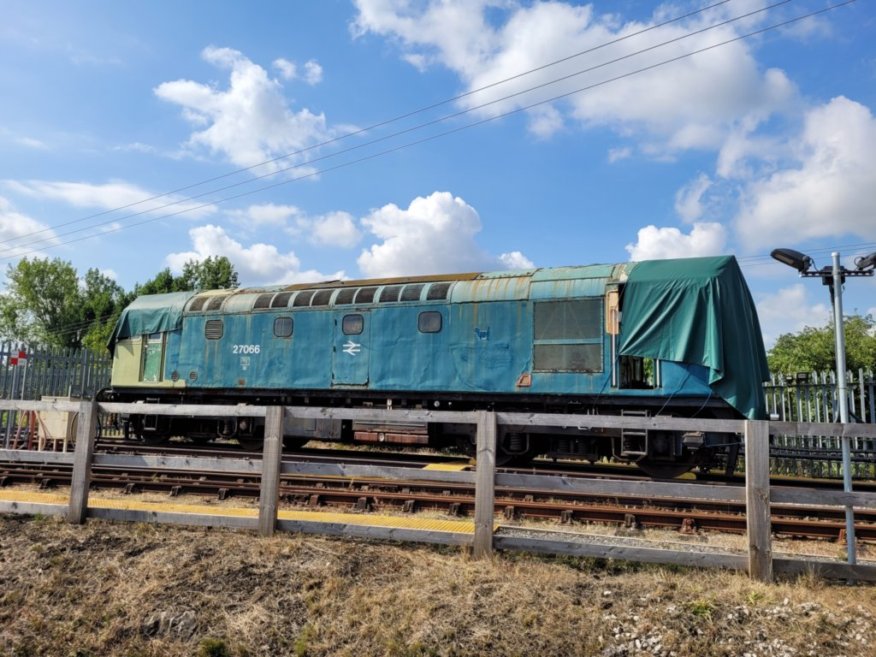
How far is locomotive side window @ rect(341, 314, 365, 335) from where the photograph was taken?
44.4ft

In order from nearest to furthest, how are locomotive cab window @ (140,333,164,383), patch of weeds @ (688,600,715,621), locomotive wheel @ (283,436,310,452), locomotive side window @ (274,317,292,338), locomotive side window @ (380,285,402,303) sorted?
1. patch of weeds @ (688,600,715,621)
2. locomotive side window @ (380,285,402,303)
3. locomotive side window @ (274,317,292,338)
4. locomotive wheel @ (283,436,310,452)
5. locomotive cab window @ (140,333,164,383)

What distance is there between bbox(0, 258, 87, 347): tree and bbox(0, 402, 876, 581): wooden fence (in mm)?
65862

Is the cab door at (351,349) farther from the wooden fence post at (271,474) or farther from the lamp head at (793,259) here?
the lamp head at (793,259)

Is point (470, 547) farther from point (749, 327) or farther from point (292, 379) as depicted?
point (292, 379)

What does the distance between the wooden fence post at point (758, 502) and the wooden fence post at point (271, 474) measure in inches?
166

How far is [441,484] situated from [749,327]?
19.6 ft

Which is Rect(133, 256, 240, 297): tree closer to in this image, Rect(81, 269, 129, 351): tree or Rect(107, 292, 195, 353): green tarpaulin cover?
Rect(81, 269, 129, 351): tree

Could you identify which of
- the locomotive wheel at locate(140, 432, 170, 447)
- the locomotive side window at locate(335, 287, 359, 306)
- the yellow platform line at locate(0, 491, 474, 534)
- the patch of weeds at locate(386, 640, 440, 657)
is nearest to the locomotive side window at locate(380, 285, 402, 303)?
the locomotive side window at locate(335, 287, 359, 306)

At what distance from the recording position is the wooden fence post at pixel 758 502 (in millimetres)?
5008

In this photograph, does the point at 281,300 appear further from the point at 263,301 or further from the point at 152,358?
the point at 152,358

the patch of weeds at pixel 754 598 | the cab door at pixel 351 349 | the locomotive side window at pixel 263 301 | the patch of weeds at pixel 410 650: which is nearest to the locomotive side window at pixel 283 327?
the locomotive side window at pixel 263 301

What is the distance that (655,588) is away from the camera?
4.86 metres

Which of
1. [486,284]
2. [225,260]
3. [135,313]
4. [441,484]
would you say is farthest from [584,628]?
[225,260]

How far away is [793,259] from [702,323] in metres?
4.24
